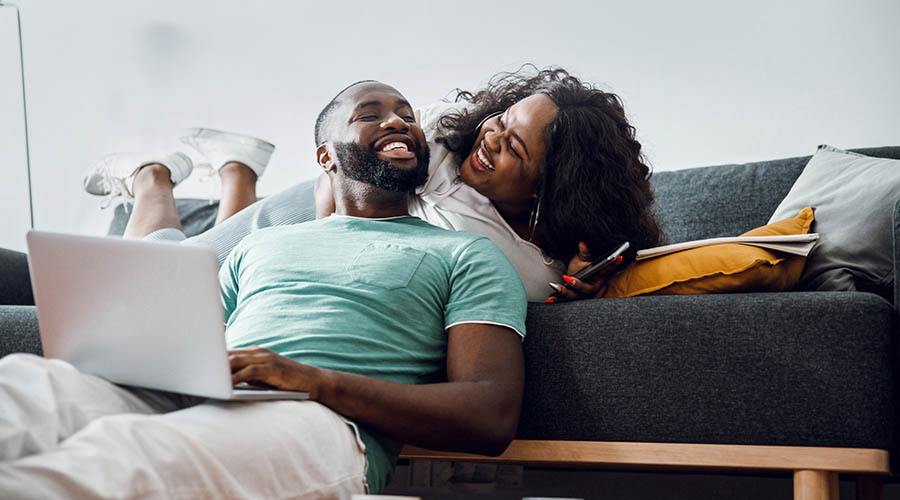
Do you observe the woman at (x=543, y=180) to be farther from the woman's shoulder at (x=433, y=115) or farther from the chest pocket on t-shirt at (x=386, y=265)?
the chest pocket on t-shirt at (x=386, y=265)

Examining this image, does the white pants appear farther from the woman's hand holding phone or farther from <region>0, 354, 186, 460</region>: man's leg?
the woman's hand holding phone

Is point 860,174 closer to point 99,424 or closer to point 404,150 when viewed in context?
point 404,150

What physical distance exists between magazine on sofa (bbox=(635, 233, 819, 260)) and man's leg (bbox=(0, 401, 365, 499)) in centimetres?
73

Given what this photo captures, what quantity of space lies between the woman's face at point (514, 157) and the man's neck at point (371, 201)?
20 centimetres

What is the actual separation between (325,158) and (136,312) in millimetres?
865

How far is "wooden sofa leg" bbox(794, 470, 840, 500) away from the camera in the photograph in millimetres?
1337

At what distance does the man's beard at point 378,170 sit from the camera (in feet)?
5.60

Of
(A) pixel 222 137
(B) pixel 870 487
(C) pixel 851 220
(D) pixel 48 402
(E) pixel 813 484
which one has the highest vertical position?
(A) pixel 222 137

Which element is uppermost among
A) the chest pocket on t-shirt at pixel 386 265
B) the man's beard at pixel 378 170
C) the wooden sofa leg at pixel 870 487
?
the man's beard at pixel 378 170

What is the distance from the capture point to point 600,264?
5.15 feet

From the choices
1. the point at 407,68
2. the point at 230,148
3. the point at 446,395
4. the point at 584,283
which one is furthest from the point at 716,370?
the point at 407,68

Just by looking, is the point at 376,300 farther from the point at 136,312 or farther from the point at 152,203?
the point at 152,203

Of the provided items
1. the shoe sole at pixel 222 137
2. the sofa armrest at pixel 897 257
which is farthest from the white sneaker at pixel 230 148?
the sofa armrest at pixel 897 257

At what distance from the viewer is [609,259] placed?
5.11 ft
